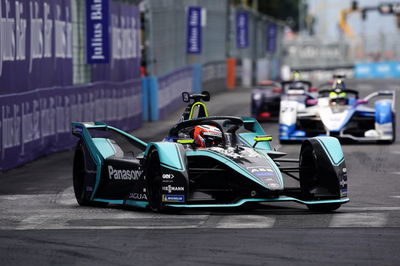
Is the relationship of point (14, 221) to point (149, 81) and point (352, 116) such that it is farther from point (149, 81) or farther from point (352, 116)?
point (149, 81)

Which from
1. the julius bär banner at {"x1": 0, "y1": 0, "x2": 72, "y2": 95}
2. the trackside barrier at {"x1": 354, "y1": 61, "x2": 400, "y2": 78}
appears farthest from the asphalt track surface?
the trackside barrier at {"x1": 354, "y1": 61, "x2": 400, "y2": 78}

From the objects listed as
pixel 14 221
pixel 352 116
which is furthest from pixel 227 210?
pixel 352 116

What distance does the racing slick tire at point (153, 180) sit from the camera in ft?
40.0

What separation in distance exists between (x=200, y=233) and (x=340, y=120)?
39.2 feet

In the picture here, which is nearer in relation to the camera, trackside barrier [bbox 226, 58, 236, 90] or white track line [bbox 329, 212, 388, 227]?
white track line [bbox 329, 212, 388, 227]

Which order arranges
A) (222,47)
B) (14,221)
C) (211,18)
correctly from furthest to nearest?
(222,47) < (211,18) < (14,221)

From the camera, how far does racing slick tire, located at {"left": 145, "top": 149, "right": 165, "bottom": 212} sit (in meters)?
12.2

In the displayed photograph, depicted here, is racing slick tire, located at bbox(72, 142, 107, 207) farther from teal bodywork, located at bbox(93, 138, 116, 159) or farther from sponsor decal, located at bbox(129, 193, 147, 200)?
sponsor decal, located at bbox(129, 193, 147, 200)

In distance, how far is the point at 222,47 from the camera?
54.3m

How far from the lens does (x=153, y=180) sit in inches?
483

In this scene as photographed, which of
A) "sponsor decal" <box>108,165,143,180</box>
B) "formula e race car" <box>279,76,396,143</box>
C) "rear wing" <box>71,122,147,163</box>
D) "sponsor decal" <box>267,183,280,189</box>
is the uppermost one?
"rear wing" <box>71,122,147,163</box>

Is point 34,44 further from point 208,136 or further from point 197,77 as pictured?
point 197,77

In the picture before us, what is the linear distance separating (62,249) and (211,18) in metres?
41.5

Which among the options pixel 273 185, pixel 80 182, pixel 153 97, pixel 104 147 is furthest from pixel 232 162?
pixel 153 97
